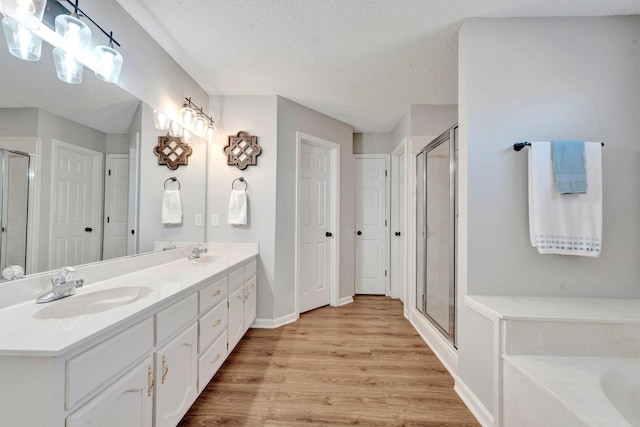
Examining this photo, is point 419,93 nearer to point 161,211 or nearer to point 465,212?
point 465,212

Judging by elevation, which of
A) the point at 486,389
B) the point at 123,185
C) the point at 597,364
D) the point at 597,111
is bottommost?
the point at 486,389

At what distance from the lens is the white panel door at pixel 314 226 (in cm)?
305

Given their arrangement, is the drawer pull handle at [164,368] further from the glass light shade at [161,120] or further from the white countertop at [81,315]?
the glass light shade at [161,120]

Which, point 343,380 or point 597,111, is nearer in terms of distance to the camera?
point 597,111

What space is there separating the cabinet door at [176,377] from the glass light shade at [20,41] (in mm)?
1380

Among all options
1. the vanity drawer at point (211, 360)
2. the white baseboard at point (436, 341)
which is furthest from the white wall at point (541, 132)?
the vanity drawer at point (211, 360)

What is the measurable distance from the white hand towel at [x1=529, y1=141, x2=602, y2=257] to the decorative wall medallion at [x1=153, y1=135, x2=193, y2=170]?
2517 millimetres

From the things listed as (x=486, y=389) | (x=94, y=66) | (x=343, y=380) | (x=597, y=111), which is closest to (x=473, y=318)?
(x=486, y=389)

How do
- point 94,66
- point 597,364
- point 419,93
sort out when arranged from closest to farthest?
point 597,364 → point 94,66 → point 419,93

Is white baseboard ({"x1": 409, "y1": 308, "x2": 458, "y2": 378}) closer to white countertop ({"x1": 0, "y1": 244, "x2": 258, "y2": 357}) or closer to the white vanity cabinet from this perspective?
the white vanity cabinet

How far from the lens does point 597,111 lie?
62.1 inches

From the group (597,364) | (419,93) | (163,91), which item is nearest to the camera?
(597,364)

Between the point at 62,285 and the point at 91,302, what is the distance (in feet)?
0.45

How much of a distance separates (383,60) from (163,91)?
174 cm
